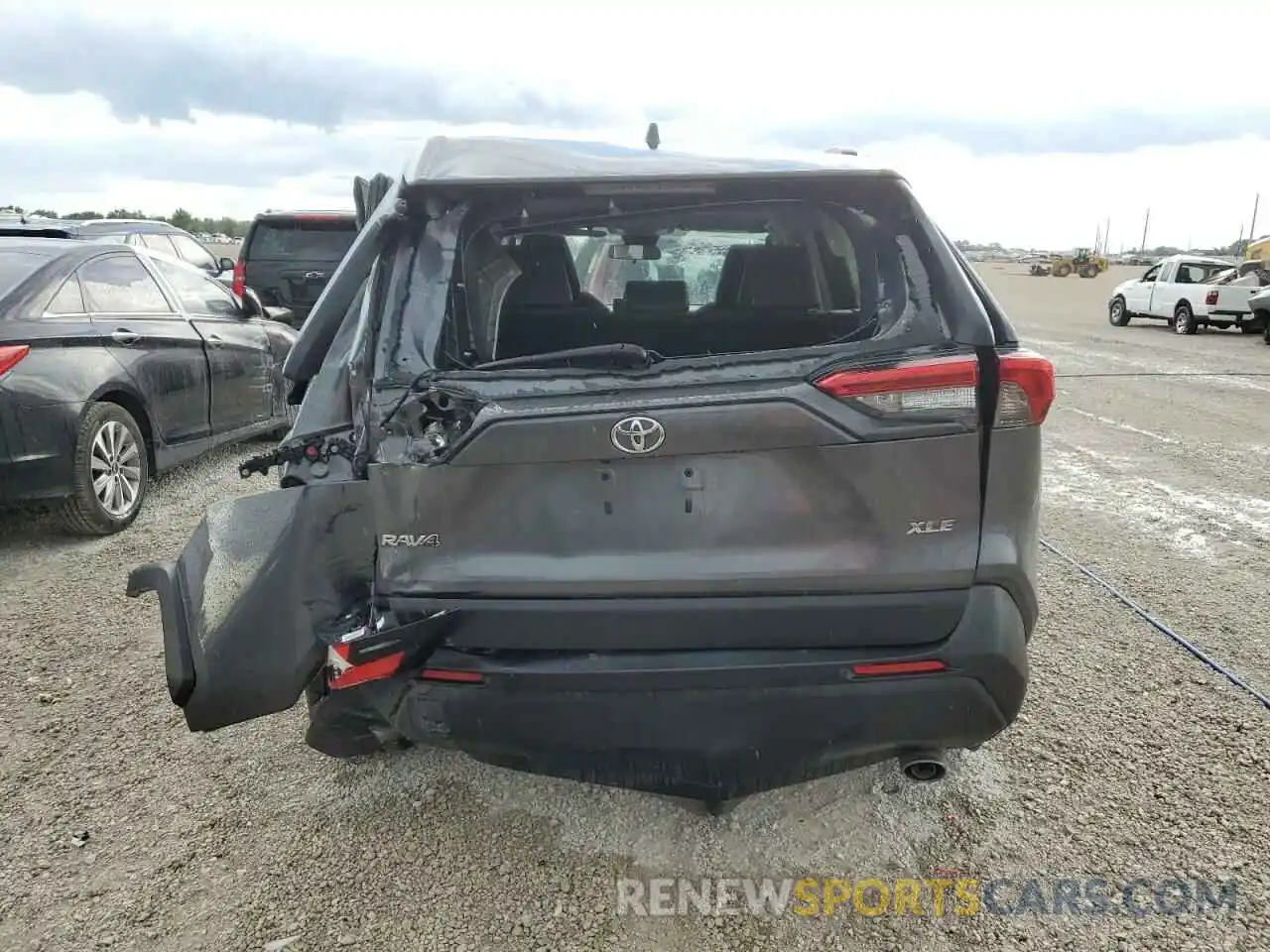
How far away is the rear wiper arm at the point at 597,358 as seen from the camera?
6.97 ft

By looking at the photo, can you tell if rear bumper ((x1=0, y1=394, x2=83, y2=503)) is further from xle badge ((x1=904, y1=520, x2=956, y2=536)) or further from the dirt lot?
xle badge ((x1=904, y1=520, x2=956, y2=536))

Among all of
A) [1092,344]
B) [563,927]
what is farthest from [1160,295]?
[563,927]

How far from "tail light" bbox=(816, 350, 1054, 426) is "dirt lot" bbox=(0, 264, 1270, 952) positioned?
1277 millimetres

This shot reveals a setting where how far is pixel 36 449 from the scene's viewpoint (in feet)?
14.9

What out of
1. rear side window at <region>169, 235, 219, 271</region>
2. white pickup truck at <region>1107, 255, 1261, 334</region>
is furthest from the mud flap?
white pickup truck at <region>1107, 255, 1261, 334</region>

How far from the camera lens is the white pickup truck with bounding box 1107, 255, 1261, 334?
19172 millimetres

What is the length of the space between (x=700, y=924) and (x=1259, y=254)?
150ft

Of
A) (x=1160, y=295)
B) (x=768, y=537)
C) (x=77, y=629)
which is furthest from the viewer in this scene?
(x=1160, y=295)

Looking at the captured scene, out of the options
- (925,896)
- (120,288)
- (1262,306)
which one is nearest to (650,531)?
(925,896)

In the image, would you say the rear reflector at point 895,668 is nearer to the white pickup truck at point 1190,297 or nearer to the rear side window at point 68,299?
the rear side window at point 68,299

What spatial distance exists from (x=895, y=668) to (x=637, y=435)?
82 cm

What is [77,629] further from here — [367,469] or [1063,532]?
[1063,532]

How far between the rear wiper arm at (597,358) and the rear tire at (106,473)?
365 cm

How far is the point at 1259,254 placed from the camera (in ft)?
125
